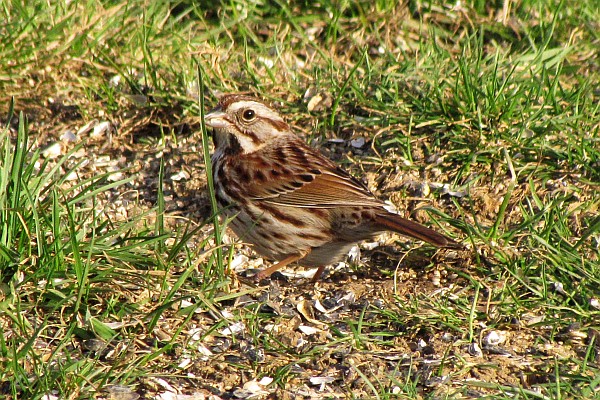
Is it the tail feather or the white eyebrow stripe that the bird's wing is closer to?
the tail feather

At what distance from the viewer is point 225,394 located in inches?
158

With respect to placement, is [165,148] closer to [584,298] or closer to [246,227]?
[246,227]

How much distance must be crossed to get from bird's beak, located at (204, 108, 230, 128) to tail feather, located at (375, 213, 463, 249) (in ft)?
3.62

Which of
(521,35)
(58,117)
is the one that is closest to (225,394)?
(58,117)

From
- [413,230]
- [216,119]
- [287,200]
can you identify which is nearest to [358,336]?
[413,230]

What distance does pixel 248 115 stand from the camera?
559 centimetres

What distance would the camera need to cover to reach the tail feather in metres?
4.71

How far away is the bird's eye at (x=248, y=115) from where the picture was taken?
18.3ft

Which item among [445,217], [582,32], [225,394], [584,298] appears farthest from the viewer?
[582,32]

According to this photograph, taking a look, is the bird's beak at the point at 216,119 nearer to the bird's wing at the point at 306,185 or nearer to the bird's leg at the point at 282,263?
the bird's wing at the point at 306,185

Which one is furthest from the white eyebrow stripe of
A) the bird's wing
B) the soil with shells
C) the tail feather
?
the tail feather

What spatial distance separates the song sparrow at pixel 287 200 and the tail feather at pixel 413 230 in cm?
2

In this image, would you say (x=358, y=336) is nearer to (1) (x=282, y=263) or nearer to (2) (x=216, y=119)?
(1) (x=282, y=263)

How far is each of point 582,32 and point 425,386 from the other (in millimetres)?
3683
